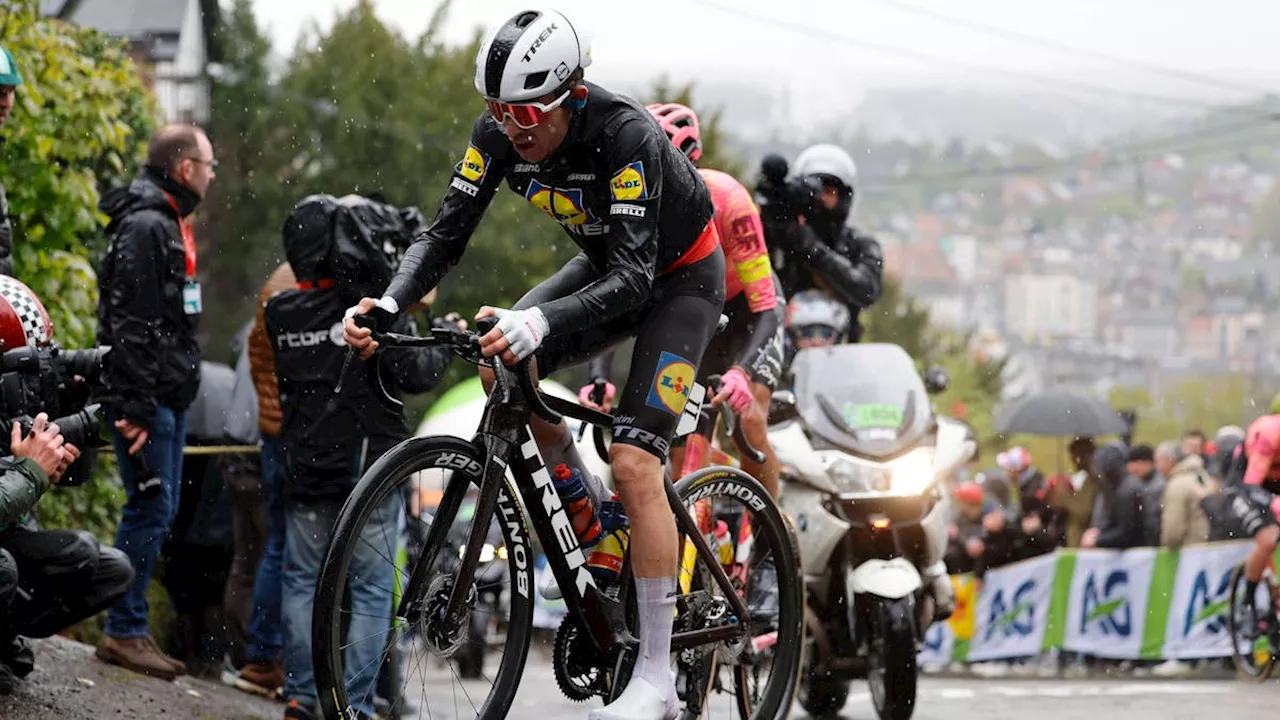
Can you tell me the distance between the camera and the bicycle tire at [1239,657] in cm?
1334

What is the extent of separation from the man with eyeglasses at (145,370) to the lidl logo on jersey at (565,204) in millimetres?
2527

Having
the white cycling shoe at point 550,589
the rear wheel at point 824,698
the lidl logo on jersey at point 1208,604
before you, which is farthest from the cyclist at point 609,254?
the lidl logo on jersey at point 1208,604

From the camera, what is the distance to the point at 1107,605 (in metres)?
15.9

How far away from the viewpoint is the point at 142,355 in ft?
25.3

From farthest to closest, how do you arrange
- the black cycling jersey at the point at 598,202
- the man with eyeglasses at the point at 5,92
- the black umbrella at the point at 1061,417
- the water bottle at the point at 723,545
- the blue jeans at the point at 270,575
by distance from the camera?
the black umbrella at the point at 1061,417, the blue jeans at the point at 270,575, the man with eyeglasses at the point at 5,92, the water bottle at the point at 723,545, the black cycling jersey at the point at 598,202

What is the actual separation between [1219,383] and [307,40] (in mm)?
131501

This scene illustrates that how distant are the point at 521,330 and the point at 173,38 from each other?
1507 inches

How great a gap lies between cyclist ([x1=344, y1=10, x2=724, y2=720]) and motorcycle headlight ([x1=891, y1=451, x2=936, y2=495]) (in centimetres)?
309

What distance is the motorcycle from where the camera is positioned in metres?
8.81

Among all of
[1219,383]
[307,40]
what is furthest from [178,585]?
[1219,383]

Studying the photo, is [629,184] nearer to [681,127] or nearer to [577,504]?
[577,504]

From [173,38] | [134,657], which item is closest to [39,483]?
[134,657]

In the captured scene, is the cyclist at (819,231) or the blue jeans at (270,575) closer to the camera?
the blue jeans at (270,575)

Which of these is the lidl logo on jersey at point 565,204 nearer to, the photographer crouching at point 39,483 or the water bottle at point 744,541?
the water bottle at point 744,541
